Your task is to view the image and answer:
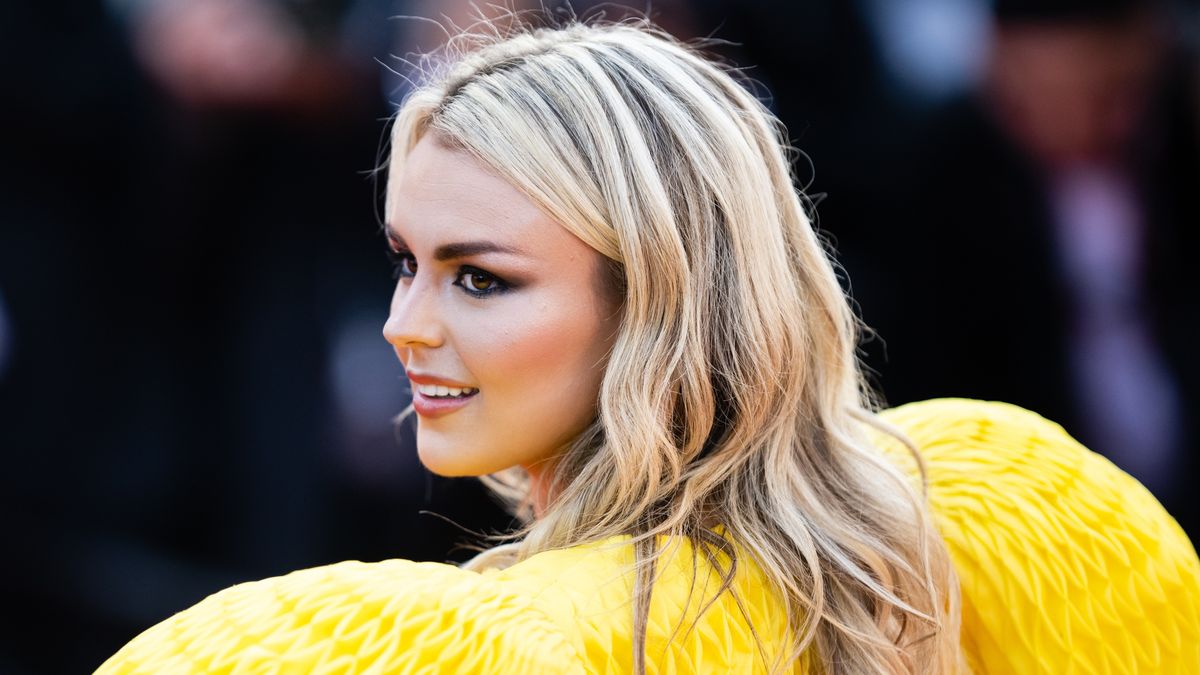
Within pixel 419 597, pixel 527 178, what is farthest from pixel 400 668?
pixel 527 178

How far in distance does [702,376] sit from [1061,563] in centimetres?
44

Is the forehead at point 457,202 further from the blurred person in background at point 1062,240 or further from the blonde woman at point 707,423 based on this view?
the blurred person in background at point 1062,240

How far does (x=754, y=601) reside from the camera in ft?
4.00

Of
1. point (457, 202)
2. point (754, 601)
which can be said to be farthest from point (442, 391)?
point (754, 601)

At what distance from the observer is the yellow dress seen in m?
0.99

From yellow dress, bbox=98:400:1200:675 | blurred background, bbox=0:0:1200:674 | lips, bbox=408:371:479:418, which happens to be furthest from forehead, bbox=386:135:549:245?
blurred background, bbox=0:0:1200:674

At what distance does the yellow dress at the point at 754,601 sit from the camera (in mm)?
994

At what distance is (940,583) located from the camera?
131 cm

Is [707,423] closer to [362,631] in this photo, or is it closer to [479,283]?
[479,283]

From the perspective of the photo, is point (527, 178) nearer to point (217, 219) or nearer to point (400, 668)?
point (400, 668)

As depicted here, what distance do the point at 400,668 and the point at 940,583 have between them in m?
0.63

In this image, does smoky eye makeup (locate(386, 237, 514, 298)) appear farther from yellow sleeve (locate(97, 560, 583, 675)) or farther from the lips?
yellow sleeve (locate(97, 560, 583, 675))

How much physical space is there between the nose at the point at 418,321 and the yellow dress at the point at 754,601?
0.33 meters

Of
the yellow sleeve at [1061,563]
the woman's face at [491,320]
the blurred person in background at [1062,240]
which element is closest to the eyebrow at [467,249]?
the woman's face at [491,320]
